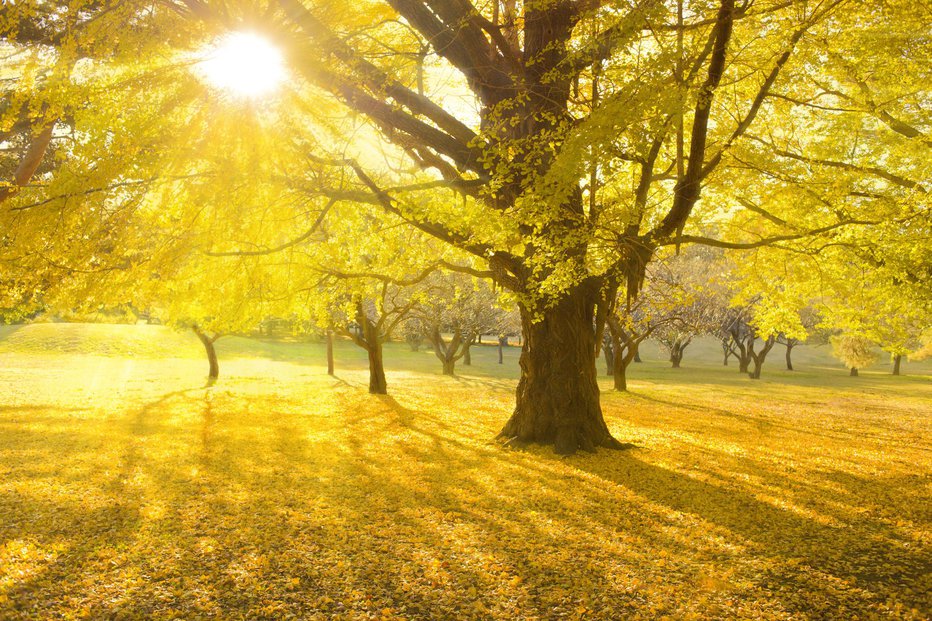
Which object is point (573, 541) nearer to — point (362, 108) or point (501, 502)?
point (501, 502)

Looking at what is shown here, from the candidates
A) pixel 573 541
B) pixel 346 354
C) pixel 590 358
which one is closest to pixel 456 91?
pixel 590 358

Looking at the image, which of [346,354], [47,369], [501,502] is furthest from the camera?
[346,354]

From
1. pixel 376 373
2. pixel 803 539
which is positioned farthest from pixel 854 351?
pixel 803 539

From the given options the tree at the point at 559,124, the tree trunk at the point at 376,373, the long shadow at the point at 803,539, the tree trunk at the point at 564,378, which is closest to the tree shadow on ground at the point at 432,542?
the long shadow at the point at 803,539

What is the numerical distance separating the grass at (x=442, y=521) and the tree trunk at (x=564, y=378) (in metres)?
0.53

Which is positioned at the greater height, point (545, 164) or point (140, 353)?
point (545, 164)

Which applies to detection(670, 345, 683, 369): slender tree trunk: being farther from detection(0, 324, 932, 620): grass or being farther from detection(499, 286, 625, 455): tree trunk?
detection(499, 286, 625, 455): tree trunk

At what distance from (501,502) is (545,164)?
4.81 metres

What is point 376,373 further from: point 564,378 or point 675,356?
point 675,356

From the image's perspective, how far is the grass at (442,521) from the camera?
476cm

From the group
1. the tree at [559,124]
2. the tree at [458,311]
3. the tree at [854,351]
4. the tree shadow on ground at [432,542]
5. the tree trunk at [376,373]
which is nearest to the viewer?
the tree shadow on ground at [432,542]

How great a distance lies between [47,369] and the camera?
2986cm

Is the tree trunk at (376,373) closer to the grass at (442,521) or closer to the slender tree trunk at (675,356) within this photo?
the grass at (442,521)

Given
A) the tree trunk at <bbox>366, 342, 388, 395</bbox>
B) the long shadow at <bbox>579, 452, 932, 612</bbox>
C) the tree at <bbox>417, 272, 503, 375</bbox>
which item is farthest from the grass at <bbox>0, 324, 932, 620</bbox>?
the tree at <bbox>417, 272, 503, 375</bbox>
